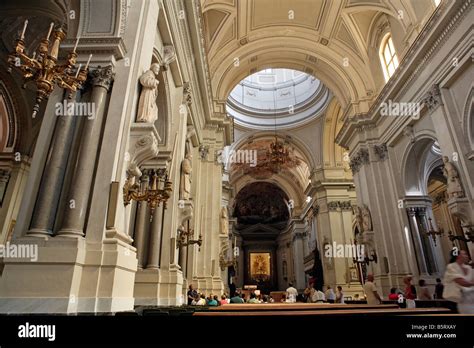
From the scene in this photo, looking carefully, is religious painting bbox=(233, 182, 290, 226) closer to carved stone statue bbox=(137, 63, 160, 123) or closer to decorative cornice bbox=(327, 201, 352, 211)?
decorative cornice bbox=(327, 201, 352, 211)

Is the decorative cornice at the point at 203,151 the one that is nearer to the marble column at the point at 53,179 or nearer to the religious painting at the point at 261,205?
the marble column at the point at 53,179

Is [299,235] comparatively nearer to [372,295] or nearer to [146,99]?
[372,295]

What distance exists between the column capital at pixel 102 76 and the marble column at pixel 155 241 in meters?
2.82

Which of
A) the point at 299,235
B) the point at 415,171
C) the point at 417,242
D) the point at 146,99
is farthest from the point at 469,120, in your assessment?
the point at 299,235

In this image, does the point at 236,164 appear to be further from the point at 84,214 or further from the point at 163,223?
the point at 84,214

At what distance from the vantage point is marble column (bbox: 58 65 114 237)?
3.37 meters

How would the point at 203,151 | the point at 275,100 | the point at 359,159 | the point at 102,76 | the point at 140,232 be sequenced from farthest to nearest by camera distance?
the point at 275,100 < the point at 359,159 < the point at 203,151 < the point at 140,232 < the point at 102,76

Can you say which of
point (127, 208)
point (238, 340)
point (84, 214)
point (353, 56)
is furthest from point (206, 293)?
point (353, 56)

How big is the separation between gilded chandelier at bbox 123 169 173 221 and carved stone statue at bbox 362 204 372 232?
8.81m

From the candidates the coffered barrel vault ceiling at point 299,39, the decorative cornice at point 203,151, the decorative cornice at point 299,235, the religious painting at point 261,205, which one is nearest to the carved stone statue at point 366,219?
the coffered barrel vault ceiling at point 299,39

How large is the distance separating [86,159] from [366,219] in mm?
10467

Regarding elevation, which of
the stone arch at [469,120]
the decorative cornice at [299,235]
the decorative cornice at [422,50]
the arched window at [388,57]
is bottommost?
the stone arch at [469,120]

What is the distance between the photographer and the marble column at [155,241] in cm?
566

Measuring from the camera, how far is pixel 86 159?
366 centimetres
